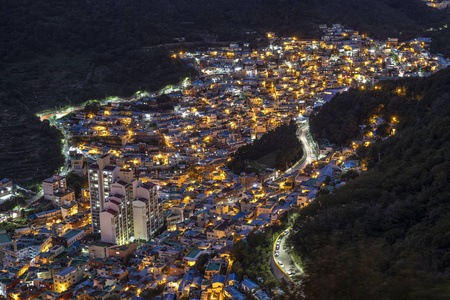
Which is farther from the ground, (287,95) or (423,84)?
(423,84)

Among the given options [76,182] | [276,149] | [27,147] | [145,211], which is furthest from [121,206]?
[27,147]

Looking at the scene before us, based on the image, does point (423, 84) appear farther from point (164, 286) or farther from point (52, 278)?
point (52, 278)


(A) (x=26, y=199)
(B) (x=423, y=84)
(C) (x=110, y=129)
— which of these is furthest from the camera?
(C) (x=110, y=129)

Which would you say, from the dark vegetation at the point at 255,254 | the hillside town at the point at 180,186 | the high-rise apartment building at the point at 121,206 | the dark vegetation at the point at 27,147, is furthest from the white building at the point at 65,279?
the dark vegetation at the point at 27,147

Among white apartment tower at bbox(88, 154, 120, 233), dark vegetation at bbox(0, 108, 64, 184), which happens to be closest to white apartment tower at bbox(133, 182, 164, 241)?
white apartment tower at bbox(88, 154, 120, 233)

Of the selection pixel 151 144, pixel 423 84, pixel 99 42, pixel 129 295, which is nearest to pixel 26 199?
pixel 151 144
